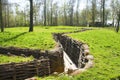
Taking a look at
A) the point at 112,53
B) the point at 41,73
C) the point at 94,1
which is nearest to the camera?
the point at 41,73

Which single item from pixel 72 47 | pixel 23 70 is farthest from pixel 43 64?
pixel 72 47

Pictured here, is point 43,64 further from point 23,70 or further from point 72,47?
point 72,47

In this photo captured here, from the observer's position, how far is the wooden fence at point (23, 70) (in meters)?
14.4

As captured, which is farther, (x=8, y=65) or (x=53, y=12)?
(x=53, y=12)

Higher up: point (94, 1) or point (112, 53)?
point (94, 1)

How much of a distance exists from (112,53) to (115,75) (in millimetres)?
6638

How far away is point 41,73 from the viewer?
52.6 ft

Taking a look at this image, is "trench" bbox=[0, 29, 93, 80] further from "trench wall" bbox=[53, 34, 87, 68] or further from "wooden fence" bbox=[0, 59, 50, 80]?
"trench wall" bbox=[53, 34, 87, 68]

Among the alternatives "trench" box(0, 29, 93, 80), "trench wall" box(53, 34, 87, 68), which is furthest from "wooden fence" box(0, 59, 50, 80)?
"trench wall" box(53, 34, 87, 68)

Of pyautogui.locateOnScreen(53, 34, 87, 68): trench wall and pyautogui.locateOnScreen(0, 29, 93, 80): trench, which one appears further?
pyautogui.locateOnScreen(53, 34, 87, 68): trench wall

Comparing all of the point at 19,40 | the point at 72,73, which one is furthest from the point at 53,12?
the point at 72,73

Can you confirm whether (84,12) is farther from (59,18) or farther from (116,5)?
(116,5)

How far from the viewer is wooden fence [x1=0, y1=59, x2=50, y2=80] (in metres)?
14.4

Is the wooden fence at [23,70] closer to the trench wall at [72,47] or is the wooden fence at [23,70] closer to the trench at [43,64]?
the trench at [43,64]
